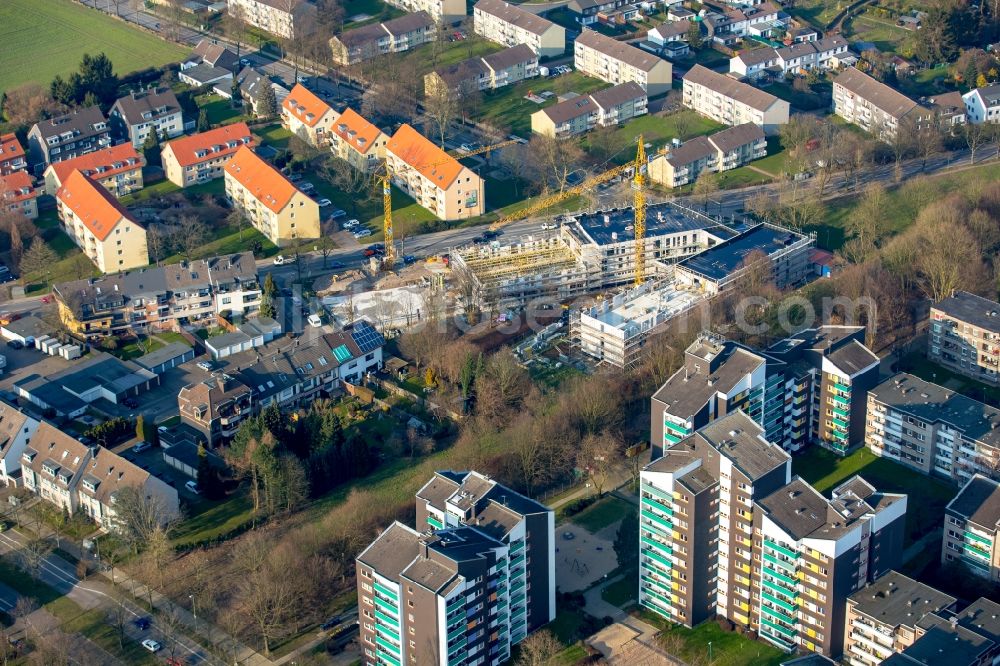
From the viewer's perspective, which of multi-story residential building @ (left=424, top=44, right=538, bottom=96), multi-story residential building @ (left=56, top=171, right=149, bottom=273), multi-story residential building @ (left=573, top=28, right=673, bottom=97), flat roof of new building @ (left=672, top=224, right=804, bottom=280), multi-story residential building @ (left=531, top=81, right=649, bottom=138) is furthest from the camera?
multi-story residential building @ (left=573, top=28, right=673, bottom=97)

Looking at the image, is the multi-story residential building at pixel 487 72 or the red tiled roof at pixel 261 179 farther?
the multi-story residential building at pixel 487 72

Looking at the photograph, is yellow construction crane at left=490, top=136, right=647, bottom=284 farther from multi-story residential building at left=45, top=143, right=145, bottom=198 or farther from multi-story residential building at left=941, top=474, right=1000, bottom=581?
multi-story residential building at left=941, top=474, right=1000, bottom=581

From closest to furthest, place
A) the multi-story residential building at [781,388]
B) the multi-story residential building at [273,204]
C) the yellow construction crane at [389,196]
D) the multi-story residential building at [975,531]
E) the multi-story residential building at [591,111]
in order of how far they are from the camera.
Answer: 1. the multi-story residential building at [975,531]
2. the multi-story residential building at [781,388]
3. the yellow construction crane at [389,196]
4. the multi-story residential building at [273,204]
5. the multi-story residential building at [591,111]

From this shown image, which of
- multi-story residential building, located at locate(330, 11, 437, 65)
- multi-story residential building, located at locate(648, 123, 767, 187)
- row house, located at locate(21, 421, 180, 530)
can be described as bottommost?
row house, located at locate(21, 421, 180, 530)

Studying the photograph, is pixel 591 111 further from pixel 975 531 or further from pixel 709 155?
pixel 975 531

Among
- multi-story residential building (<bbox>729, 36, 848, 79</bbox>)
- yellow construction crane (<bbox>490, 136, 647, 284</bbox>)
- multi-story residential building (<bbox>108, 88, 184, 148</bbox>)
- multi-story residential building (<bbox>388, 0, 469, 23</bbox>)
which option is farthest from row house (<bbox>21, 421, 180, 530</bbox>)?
multi-story residential building (<bbox>388, 0, 469, 23</bbox>)

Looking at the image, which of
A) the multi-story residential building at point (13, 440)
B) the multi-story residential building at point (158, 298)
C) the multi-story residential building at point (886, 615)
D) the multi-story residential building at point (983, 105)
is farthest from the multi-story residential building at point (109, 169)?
the multi-story residential building at point (886, 615)

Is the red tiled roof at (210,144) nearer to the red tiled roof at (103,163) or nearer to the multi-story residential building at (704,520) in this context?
the red tiled roof at (103,163)
